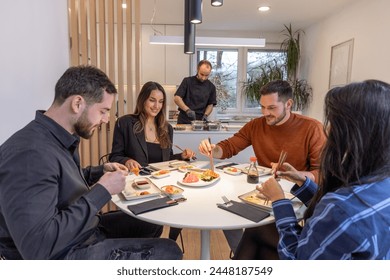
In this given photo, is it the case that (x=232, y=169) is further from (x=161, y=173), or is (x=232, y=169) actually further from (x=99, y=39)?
(x=99, y=39)

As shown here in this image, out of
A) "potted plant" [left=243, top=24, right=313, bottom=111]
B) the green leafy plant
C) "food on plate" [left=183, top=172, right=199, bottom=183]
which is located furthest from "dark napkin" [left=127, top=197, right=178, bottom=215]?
the green leafy plant

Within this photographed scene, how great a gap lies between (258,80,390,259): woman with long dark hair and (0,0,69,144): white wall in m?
1.55

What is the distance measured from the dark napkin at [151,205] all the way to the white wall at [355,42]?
2.90m

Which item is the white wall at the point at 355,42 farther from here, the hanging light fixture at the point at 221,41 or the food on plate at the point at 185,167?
the food on plate at the point at 185,167

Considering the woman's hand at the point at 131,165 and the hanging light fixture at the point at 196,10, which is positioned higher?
the hanging light fixture at the point at 196,10

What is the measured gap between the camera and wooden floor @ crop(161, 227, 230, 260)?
2.21m

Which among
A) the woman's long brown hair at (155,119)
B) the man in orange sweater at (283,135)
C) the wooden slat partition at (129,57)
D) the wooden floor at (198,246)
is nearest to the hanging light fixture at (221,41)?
the wooden slat partition at (129,57)

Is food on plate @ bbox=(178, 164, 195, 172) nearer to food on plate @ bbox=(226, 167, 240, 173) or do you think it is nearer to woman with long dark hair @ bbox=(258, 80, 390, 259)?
food on plate @ bbox=(226, 167, 240, 173)

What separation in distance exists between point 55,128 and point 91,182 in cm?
64

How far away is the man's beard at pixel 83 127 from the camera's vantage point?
46.2 inches

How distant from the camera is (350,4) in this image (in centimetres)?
386
